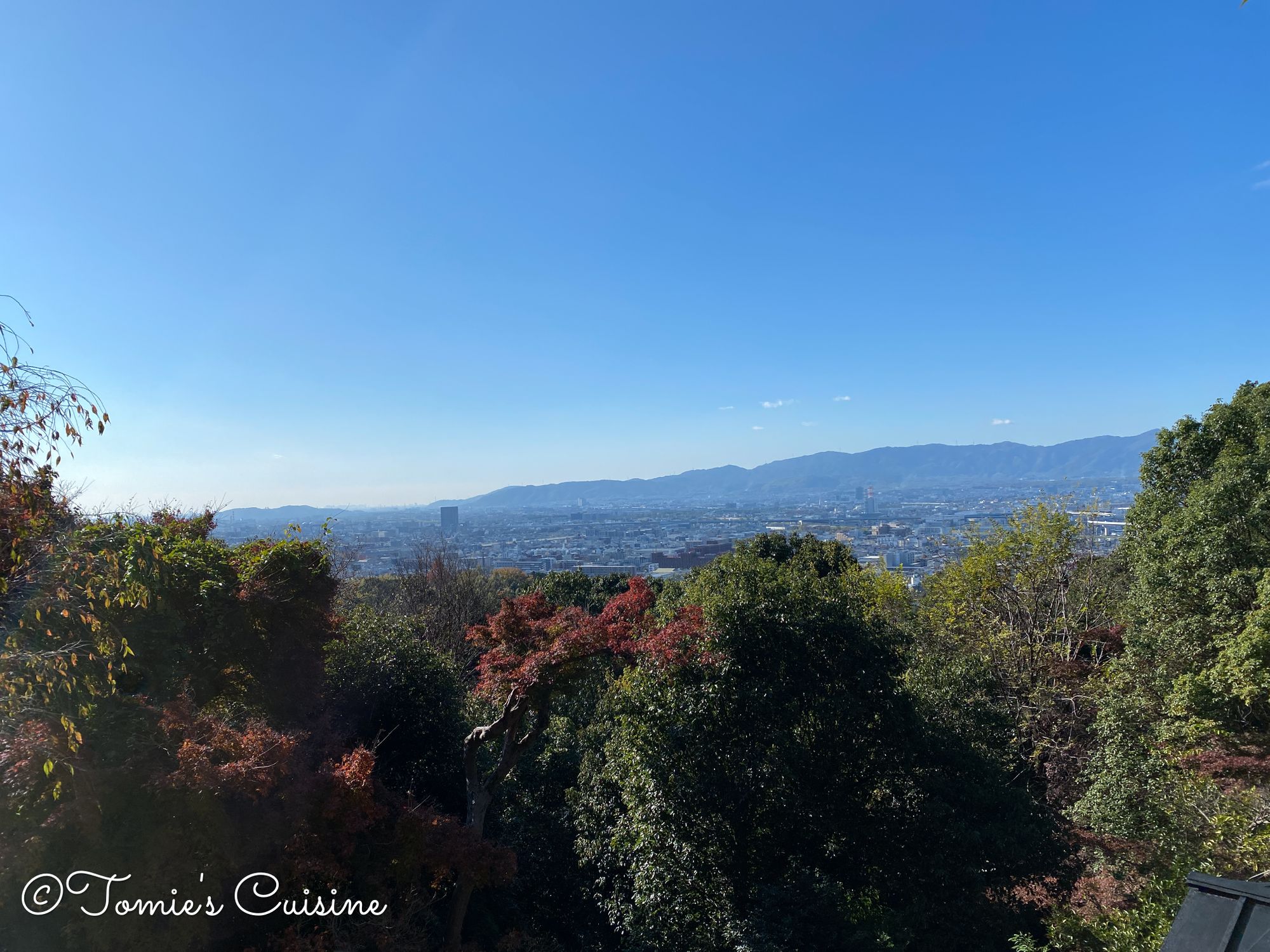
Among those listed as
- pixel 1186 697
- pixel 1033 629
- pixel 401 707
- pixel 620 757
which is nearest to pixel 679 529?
pixel 1033 629

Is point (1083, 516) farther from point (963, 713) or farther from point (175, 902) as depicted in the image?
point (175, 902)

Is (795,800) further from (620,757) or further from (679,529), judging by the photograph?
(679,529)

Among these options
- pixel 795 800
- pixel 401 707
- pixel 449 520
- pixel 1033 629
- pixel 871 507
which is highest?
pixel 449 520

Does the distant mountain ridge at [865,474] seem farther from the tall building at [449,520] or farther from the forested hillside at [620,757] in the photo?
the forested hillside at [620,757]

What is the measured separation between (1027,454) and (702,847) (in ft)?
439

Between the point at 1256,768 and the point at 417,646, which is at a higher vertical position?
the point at 417,646

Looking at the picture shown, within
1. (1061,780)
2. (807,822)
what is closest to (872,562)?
(1061,780)

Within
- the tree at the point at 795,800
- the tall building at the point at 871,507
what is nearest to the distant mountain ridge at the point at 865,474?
the tall building at the point at 871,507

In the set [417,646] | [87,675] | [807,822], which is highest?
[87,675]

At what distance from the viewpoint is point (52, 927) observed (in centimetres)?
528

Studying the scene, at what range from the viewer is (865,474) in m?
135

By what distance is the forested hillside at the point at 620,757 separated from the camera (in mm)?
5488

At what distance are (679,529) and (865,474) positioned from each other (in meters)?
75.4

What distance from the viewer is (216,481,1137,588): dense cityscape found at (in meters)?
19.5
